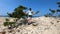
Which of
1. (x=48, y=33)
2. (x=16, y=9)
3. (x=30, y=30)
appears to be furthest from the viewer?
(x=16, y=9)

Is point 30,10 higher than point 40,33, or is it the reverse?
point 30,10

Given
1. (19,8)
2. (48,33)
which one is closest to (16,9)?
(19,8)

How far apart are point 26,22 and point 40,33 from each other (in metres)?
3.10

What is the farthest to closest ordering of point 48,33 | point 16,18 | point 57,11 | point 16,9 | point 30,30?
point 57,11 → point 16,18 → point 16,9 → point 30,30 → point 48,33

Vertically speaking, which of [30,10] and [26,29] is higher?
[30,10]

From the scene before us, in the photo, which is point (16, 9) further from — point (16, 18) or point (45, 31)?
→ point (45, 31)

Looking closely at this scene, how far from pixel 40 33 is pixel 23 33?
1.36 metres

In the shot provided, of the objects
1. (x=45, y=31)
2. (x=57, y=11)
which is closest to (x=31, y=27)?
(x=45, y=31)

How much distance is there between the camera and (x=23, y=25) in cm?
1745

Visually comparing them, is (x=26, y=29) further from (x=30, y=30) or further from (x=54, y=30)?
(x=54, y=30)

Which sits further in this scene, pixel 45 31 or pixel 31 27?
pixel 31 27

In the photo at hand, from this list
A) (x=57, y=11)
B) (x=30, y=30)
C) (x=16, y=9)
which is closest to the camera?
(x=30, y=30)

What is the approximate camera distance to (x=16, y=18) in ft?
58.9

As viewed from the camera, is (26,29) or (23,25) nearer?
(26,29)
